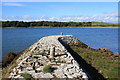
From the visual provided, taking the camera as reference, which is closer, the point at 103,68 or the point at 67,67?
the point at 67,67

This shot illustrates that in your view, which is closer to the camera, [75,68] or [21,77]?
[21,77]

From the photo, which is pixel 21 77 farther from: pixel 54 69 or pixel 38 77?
pixel 54 69

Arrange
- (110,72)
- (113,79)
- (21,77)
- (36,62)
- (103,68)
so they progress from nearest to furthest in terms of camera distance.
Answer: (21,77), (36,62), (113,79), (110,72), (103,68)

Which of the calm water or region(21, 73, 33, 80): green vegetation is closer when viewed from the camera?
region(21, 73, 33, 80): green vegetation

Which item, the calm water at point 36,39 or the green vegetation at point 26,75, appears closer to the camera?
the green vegetation at point 26,75

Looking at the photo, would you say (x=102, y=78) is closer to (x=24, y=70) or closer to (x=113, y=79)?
(x=113, y=79)

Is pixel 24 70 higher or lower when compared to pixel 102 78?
higher

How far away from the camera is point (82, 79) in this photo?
570cm

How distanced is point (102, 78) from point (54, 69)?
7.96ft

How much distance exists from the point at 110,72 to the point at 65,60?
2159mm

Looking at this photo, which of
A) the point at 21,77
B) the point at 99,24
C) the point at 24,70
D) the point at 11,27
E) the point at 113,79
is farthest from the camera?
the point at 99,24

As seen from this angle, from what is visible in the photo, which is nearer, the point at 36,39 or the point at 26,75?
the point at 26,75

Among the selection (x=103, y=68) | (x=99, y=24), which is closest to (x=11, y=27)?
(x=99, y=24)

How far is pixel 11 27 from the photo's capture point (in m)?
79.0
